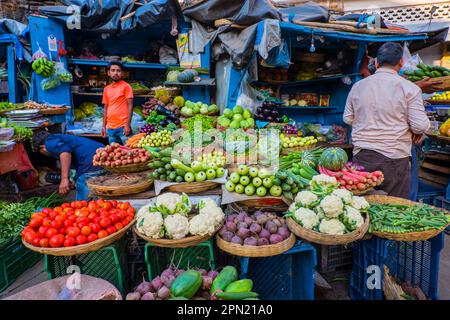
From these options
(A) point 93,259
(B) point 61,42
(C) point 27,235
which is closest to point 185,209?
(A) point 93,259

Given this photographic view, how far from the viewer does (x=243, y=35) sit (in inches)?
198

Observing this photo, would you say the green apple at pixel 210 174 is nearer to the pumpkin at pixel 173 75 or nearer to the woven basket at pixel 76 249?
the woven basket at pixel 76 249

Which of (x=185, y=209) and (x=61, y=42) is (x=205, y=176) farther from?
(x=61, y=42)

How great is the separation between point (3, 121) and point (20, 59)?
270 cm

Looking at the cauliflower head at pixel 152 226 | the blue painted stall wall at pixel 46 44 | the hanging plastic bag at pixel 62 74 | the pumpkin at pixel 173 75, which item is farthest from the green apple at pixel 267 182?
the blue painted stall wall at pixel 46 44

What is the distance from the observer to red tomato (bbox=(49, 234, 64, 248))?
204cm

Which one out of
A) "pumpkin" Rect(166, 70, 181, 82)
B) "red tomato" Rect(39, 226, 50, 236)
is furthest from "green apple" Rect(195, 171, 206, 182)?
"pumpkin" Rect(166, 70, 181, 82)

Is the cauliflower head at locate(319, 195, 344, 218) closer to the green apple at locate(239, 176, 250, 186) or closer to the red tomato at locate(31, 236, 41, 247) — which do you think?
the green apple at locate(239, 176, 250, 186)

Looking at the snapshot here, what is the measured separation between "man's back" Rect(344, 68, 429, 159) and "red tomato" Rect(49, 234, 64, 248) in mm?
2946

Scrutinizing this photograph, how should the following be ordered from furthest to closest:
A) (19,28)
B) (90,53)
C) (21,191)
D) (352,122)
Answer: (90,53), (19,28), (21,191), (352,122)

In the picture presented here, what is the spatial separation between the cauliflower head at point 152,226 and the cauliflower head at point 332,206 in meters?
1.15

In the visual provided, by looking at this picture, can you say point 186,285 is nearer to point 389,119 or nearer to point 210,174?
point 210,174

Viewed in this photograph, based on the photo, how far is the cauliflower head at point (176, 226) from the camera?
2.10 m

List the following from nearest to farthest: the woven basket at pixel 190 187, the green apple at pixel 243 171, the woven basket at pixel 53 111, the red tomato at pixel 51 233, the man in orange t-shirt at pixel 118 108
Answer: the red tomato at pixel 51 233
the green apple at pixel 243 171
the woven basket at pixel 190 187
the man in orange t-shirt at pixel 118 108
the woven basket at pixel 53 111
